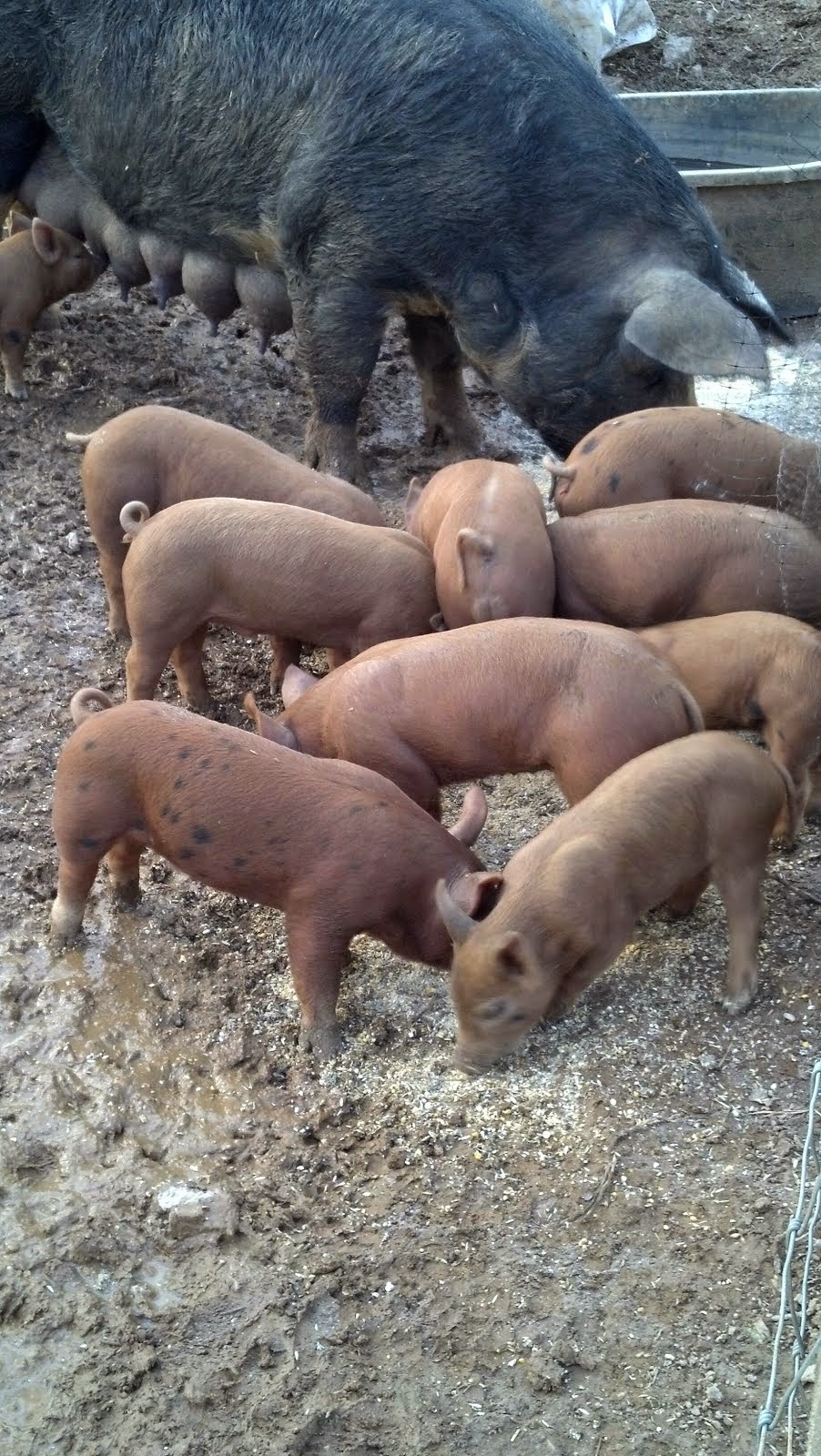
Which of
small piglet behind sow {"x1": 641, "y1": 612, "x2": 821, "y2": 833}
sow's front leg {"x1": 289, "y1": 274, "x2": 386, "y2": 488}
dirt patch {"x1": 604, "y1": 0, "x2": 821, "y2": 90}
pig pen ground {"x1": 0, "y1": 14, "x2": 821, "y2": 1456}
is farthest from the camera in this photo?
dirt patch {"x1": 604, "y1": 0, "x2": 821, "y2": 90}

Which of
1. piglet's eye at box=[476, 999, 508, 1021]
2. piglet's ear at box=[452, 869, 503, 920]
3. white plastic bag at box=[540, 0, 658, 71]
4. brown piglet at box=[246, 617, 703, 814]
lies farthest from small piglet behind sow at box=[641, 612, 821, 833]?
white plastic bag at box=[540, 0, 658, 71]

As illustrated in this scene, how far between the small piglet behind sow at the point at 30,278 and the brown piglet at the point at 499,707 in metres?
2.85

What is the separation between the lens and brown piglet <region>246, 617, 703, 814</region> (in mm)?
3150

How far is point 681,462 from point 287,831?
189cm

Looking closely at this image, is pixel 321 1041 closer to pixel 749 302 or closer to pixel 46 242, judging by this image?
pixel 749 302

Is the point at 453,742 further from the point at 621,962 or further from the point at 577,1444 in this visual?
the point at 577,1444

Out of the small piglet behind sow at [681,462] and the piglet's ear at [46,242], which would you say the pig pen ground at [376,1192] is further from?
the piglet's ear at [46,242]

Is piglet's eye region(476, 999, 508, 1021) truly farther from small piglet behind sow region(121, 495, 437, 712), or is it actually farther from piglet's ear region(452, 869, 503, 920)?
small piglet behind sow region(121, 495, 437, 712)

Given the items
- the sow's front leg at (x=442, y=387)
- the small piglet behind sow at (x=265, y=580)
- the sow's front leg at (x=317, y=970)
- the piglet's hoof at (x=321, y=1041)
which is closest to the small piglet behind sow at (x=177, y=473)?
the small piglet behind sow at (x=265, y=580)

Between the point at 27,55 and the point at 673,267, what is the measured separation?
2.59 meters

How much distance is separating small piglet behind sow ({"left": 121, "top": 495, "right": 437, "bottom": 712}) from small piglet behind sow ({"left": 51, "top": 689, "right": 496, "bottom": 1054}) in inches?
25.4

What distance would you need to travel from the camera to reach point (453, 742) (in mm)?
3260

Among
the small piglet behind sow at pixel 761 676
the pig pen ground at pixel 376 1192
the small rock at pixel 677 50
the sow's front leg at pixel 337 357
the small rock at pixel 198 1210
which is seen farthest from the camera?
the small rock at pixel 677 50

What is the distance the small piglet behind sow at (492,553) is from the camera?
3.64 metres
